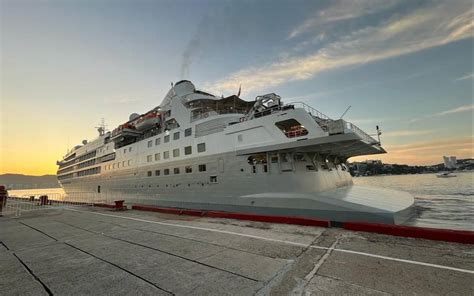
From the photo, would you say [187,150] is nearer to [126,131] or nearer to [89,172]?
[126,131]

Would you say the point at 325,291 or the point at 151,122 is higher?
the point at 151,122

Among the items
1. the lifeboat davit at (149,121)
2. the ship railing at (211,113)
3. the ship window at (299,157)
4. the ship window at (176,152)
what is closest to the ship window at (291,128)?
the ship window at (299,157)

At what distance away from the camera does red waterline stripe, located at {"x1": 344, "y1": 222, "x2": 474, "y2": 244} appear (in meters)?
6.13

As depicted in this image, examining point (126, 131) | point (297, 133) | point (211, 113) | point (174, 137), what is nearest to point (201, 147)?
point (211, 113)

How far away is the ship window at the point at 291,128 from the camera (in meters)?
14.2

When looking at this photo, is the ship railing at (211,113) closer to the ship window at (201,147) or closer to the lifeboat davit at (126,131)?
the ship window at (201,147)

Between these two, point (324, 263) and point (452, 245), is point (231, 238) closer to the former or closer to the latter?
point (324, 263)

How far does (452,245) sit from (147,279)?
7412 mm

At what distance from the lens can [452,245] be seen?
5965 millimetres

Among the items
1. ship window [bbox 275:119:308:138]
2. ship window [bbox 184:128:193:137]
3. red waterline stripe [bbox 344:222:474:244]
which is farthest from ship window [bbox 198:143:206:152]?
red waterline stripe [bbox 344:222:474:244]

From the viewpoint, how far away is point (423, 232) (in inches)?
262

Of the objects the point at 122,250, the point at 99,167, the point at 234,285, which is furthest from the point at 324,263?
the point at 99,167

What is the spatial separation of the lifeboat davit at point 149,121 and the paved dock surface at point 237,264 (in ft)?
60.0

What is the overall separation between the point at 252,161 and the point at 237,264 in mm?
10652
